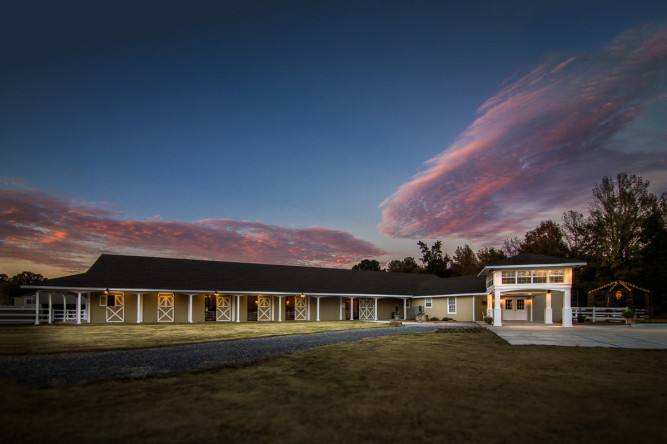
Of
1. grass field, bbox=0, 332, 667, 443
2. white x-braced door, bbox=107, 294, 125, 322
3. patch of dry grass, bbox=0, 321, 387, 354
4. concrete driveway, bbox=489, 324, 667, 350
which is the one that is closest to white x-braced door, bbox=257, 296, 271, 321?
white x-braced door, bbox=107, 294, 125, 322


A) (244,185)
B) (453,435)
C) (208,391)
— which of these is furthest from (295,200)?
(453,435)

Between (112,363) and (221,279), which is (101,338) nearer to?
(112,363)

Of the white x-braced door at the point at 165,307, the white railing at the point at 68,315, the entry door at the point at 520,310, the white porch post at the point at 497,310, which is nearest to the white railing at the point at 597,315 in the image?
the entry door at the point at 520,310

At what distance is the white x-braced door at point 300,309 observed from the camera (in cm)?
3664

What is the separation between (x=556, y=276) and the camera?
2575cm

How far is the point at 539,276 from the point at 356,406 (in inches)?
971

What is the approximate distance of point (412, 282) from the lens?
145ft

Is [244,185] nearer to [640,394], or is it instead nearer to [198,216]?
[198,216]

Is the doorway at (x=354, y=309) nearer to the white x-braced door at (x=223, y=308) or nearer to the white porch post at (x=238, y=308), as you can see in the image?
the white porch post at (x=238, y=308)

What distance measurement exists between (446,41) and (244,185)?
1917 cm

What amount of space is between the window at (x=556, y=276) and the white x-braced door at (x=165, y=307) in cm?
2782

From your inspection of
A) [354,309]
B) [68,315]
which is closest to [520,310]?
[354,309]

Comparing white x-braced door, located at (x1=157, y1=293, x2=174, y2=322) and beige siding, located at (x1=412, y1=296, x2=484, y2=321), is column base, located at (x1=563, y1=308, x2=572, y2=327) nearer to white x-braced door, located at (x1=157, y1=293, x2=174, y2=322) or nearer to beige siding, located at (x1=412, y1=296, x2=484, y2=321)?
beige siding, located at (x1=412, y1=296, x2=484, y2=321)

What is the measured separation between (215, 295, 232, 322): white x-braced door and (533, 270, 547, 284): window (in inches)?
938
